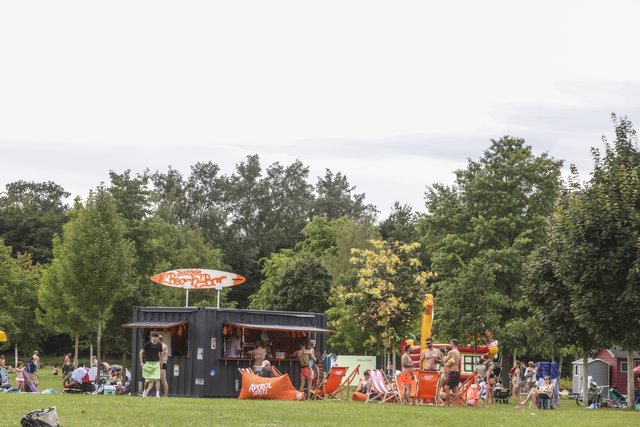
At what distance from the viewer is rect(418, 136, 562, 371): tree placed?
54.7 meters

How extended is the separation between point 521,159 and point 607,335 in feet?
101

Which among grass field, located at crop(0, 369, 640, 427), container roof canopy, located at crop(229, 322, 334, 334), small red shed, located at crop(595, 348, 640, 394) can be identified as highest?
container roof canopy, located at crop(229, 322, 334, 334)

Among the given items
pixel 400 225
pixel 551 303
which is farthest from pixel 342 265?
pixel 551 303

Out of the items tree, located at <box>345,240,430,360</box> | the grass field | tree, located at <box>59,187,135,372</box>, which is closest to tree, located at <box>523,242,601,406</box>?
the grass field

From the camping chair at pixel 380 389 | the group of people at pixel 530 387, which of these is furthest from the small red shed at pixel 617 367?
the camping chair at pixel 380 389

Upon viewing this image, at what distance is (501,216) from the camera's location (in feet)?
185

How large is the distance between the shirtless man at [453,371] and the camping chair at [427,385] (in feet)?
1.18

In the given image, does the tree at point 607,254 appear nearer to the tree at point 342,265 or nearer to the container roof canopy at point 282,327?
the container roof canopy at point 282,327

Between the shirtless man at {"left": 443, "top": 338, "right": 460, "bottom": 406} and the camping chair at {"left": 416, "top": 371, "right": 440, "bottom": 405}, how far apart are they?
0.36m

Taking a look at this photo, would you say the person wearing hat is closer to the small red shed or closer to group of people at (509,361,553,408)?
group of people at (509,361,553,408)

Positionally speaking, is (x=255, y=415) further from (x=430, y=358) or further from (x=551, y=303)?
(x=551, y=303)

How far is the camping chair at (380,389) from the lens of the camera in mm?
26016

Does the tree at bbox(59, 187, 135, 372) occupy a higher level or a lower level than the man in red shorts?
higher

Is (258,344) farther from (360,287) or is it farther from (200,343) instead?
(360,287)
